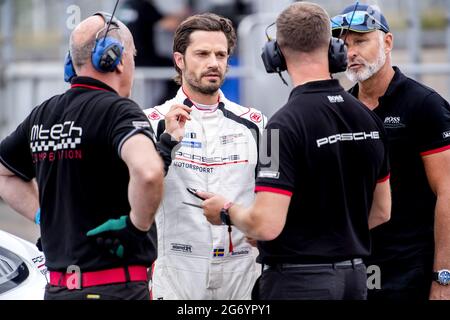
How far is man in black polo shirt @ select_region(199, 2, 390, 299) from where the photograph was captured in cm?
480

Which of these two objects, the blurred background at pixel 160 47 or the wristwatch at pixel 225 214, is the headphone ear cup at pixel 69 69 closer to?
the wristwatch at pixel 225 214

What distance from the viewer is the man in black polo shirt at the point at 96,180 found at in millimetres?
4715

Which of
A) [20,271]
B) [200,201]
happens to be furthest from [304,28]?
[20,271]

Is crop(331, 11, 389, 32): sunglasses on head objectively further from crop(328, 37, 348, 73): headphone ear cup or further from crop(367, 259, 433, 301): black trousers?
crop(367, 259, 433, 301): black trousers

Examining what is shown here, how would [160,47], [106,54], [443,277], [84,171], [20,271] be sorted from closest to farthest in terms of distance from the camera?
[84,171] < [106,54] < [443,277] < [20,271] < [160,47]

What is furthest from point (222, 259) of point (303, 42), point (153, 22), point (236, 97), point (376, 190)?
point (153, 22)

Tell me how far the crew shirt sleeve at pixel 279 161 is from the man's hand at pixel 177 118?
0.71 meters

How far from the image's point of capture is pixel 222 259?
5812 mm

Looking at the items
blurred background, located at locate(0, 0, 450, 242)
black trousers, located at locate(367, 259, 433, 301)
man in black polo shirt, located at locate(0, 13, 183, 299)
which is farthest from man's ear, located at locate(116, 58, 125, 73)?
blurred background, located at locate(0, 0, 450, 242)

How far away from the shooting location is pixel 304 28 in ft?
16.2

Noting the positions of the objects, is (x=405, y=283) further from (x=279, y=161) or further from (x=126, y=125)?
(x=126, y=125)

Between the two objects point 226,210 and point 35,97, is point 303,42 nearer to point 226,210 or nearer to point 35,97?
point 226,210

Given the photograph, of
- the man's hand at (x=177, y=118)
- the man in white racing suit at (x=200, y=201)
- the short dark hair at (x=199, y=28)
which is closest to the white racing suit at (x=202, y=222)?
the man in white racing suit at (x=200, y=201)

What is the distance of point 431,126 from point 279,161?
4.09ft
